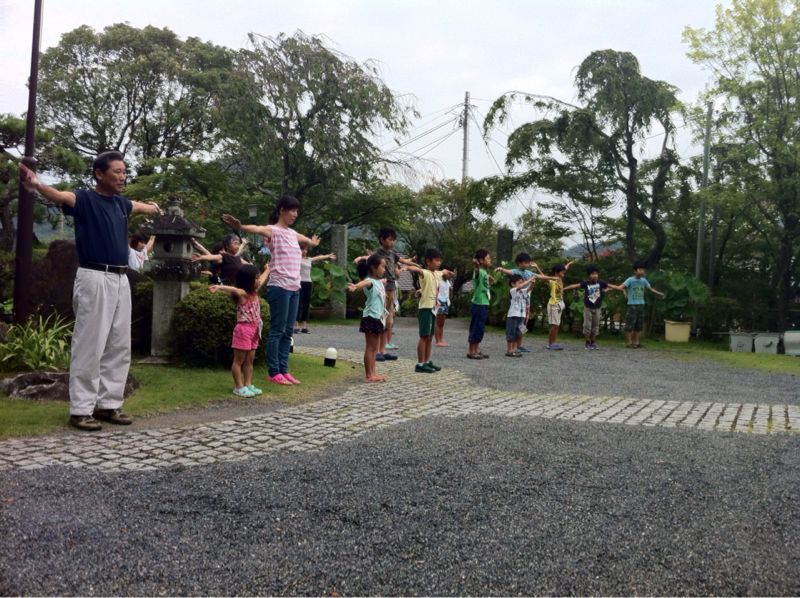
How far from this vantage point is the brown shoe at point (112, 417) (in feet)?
15.7

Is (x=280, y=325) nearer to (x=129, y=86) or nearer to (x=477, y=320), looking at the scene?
(x=477, y=320)

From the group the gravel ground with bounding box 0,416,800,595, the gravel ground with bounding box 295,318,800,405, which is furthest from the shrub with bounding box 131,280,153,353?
the gravel ground with bounding box 0,416,800,595

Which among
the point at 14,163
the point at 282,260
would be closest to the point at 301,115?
the point at 14,163

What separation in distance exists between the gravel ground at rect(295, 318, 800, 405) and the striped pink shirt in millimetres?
2652

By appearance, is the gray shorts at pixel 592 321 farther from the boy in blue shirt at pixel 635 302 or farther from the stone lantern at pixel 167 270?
the stone lantern at pixel 167 270

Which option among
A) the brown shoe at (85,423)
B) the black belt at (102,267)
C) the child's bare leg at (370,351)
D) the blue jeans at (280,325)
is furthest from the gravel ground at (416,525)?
the child's bare leg at (370,351)

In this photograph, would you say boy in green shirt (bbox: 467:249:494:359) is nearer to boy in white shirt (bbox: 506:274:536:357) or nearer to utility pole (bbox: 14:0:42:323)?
boy in white shirt (bbox: 506:274:536:357)

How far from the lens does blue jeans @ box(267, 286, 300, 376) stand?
6469 millimetres

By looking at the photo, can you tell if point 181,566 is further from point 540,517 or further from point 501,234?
point 501,234

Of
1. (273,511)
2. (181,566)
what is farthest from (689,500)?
(181,566)

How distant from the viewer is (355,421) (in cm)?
520

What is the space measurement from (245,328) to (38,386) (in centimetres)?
177

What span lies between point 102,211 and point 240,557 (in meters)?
3.02

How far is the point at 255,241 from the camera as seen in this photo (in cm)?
1988
